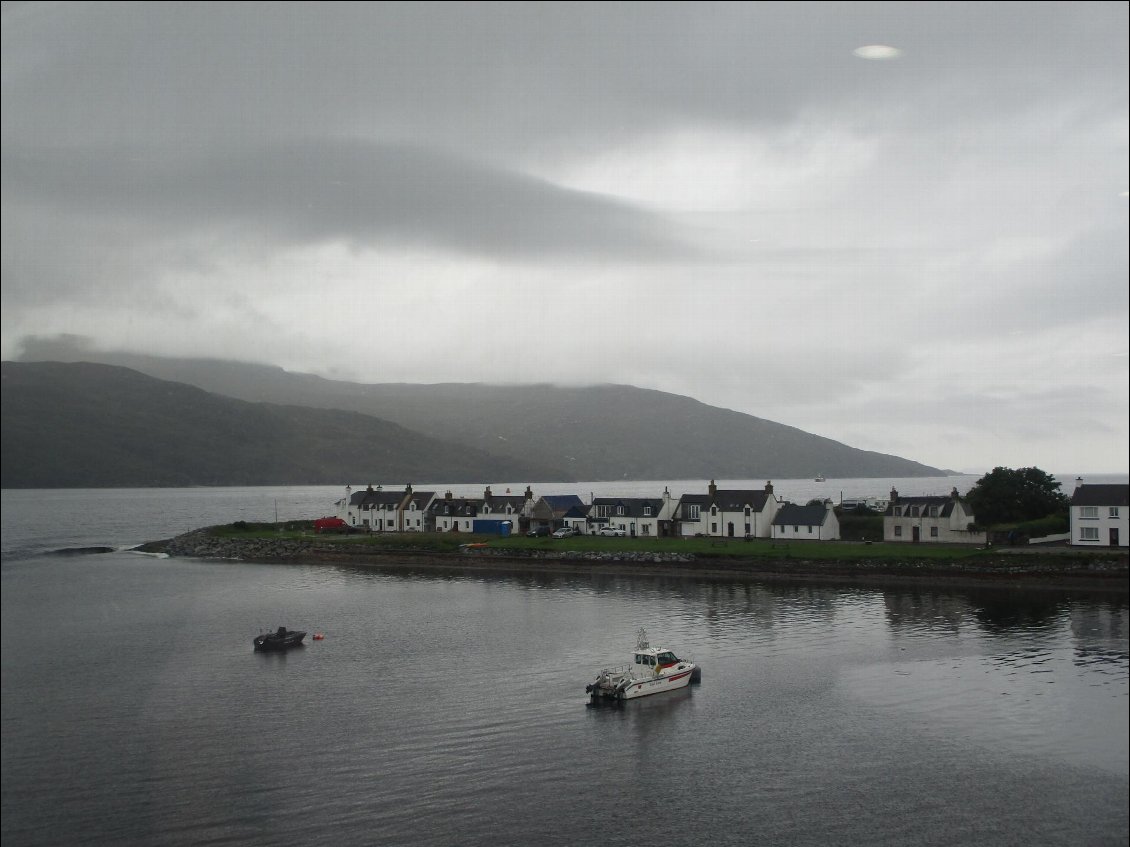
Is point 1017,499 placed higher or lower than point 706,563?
higher

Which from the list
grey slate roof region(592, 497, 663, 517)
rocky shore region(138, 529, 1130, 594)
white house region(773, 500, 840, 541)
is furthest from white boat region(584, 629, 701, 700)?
grey slate roof region(592, 497, 663, 517)

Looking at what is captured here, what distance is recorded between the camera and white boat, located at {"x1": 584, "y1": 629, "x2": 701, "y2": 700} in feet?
98.6

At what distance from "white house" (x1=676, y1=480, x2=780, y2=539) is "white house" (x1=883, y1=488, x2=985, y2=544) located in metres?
10.8

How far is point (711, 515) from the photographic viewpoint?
78.1 metres

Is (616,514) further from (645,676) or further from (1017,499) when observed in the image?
(645,676)

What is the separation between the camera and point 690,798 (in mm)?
21047

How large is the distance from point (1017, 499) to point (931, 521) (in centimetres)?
686

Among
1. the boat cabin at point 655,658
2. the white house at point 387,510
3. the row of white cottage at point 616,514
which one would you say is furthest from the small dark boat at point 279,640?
the white house at point 387,510

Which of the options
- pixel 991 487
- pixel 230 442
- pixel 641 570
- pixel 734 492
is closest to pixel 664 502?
pixel 734 492

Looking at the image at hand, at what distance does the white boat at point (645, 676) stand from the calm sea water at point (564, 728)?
729mm

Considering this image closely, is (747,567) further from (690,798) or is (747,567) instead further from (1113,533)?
(690,798)

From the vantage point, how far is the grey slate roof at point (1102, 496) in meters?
50.2

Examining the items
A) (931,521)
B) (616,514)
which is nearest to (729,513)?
(616,514)

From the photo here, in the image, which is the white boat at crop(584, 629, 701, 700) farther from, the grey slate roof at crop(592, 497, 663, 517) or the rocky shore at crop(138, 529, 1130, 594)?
the grey slate roof at crop(592, 497, 663, 517)
